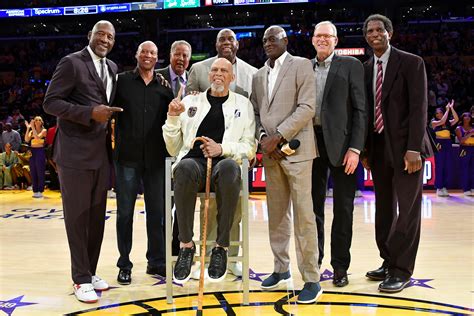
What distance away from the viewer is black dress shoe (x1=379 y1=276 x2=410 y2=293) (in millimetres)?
3959

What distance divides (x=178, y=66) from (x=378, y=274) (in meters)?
2.28

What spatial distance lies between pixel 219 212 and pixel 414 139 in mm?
1412

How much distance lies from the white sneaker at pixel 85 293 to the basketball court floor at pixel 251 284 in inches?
1.6

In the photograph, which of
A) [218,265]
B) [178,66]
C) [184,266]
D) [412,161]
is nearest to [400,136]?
[412,161]

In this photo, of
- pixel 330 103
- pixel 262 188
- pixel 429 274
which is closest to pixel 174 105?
pixel 330 103

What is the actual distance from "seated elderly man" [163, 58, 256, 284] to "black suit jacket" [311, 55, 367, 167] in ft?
1.74

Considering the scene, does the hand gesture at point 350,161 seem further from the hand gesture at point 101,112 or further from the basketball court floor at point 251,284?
the hand gesture at point 101,112

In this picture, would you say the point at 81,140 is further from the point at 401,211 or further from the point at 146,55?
the point at 401,211

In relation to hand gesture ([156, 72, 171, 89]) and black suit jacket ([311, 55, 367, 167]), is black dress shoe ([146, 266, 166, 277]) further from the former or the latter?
black suit jacket ([311, 55, 367, 167])

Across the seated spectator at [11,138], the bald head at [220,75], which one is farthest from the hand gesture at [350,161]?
the seated spectator at [11,138]

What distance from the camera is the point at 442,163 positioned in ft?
31.3

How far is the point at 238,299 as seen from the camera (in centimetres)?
388

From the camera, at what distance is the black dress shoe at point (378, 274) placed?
4.32 metres

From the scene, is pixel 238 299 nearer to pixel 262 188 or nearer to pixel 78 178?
pixel 78 178
